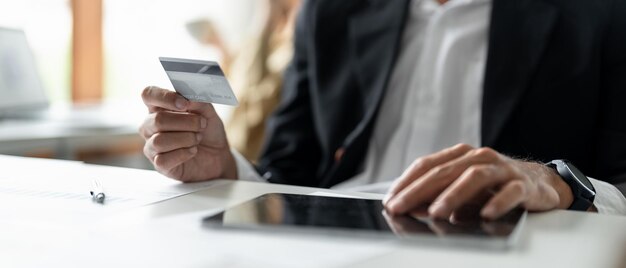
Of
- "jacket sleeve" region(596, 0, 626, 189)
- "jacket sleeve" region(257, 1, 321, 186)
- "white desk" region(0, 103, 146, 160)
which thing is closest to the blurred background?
"white desk" region(0, 103, 146, 160)

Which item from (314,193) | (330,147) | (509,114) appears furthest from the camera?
(330,147)

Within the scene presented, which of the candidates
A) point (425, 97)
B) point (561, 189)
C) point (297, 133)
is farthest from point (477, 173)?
point (297, 133)

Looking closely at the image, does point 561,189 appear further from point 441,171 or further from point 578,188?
point 441,171

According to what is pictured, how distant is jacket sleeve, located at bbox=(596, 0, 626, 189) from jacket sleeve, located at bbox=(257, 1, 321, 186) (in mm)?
464

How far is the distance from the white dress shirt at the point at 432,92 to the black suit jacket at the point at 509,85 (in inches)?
1.1

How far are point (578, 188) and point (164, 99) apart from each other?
17.4 inches

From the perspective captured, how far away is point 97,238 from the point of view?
59 cm

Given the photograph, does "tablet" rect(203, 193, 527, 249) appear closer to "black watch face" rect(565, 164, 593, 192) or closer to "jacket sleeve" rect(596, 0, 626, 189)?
"black watch face" rect(565, 164, 593, 192)

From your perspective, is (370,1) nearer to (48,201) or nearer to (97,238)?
(48,201)

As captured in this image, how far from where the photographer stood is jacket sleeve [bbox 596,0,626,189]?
42.8 inches

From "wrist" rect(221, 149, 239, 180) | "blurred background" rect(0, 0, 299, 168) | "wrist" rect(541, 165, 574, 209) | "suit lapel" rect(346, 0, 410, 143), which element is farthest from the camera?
"blurred background" rect(0, 0, 299, 168)

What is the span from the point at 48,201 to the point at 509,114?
26.3 inches

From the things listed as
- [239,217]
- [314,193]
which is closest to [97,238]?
[239,217]

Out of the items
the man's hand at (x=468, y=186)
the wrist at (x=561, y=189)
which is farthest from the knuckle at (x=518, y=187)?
the wrist at (x=561, y=189)
